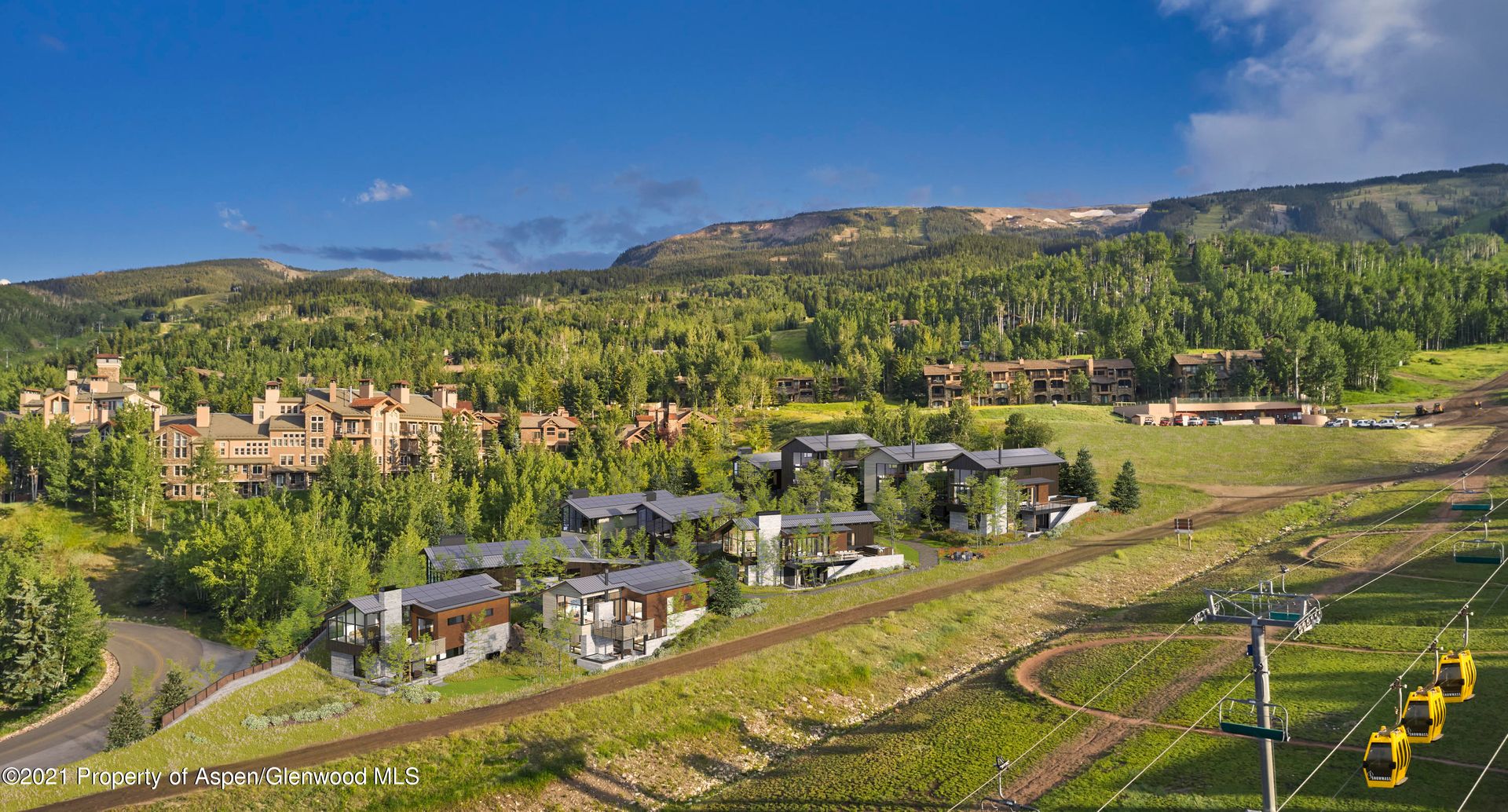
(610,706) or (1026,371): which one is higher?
(1026,371)

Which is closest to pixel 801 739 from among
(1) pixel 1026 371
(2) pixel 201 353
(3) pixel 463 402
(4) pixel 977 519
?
(4) pixel 977 519

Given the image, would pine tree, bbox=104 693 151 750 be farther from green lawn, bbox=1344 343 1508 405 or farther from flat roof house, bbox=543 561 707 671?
green lawn, bbox=1344 343 1508 405

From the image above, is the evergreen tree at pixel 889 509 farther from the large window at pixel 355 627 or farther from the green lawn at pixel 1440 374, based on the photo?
the green lawn at pixel 1440 374

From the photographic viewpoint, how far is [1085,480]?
86.2m

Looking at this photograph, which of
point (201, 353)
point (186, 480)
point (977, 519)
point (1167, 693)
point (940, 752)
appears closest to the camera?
point (940, 752)

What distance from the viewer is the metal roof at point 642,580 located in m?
55.2

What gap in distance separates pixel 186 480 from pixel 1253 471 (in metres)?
120

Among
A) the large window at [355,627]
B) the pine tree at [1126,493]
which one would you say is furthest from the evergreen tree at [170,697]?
the pine tree at [1126,493]

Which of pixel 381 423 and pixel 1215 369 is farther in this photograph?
pixel 1215 369

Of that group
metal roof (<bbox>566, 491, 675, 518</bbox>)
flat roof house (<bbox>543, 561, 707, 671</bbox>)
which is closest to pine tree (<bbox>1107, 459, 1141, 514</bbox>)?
metal roof (<bbox>566, 491, 675, 518</bbox>)

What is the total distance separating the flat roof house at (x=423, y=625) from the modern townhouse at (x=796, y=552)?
2205cm

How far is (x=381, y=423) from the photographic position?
109438 millimetres

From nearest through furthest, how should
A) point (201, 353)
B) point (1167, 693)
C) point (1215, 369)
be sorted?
point (1167, 693) → point (1215, 369) → point (201, 353)

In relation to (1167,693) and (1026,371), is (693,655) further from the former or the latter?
(1026,371)
